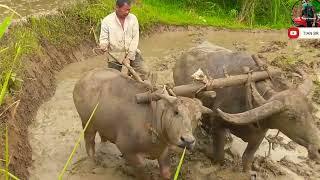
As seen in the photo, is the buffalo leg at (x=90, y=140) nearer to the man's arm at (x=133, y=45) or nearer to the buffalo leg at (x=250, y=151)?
the man's arm at (x=133, y=45)

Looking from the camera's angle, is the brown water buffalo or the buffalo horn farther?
the buffalo horn

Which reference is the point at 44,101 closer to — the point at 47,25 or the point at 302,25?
the point at 47,25

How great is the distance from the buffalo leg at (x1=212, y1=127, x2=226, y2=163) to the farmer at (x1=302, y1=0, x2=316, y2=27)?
17.2ft

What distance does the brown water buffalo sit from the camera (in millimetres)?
4062

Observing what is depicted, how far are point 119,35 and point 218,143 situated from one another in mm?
1851

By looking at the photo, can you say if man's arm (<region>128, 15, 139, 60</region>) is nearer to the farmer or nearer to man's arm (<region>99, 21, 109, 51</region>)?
man's arm (<region>99, 21, 109, 51</region>)

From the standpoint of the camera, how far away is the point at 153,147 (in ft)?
15.1

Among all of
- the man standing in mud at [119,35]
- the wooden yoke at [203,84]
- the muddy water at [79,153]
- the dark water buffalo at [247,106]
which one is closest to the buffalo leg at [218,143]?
the dark water buffalo at [247,106]

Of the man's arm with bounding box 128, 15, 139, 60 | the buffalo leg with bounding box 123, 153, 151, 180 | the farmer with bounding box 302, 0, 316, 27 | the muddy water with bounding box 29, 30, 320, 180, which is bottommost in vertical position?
the muddy water with bounding box 29, 30, 320, 180

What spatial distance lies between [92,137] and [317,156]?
8.42ft

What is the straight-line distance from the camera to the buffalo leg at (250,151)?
5.06m

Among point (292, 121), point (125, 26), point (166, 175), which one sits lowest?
point (166, 175)

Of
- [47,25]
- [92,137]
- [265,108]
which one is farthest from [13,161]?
[47,25]

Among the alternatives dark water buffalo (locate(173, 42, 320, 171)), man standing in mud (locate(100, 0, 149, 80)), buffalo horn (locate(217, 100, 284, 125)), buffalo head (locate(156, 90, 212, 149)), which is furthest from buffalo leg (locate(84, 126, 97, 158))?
buffalo horn (locate(217, 100, 284, 125))
